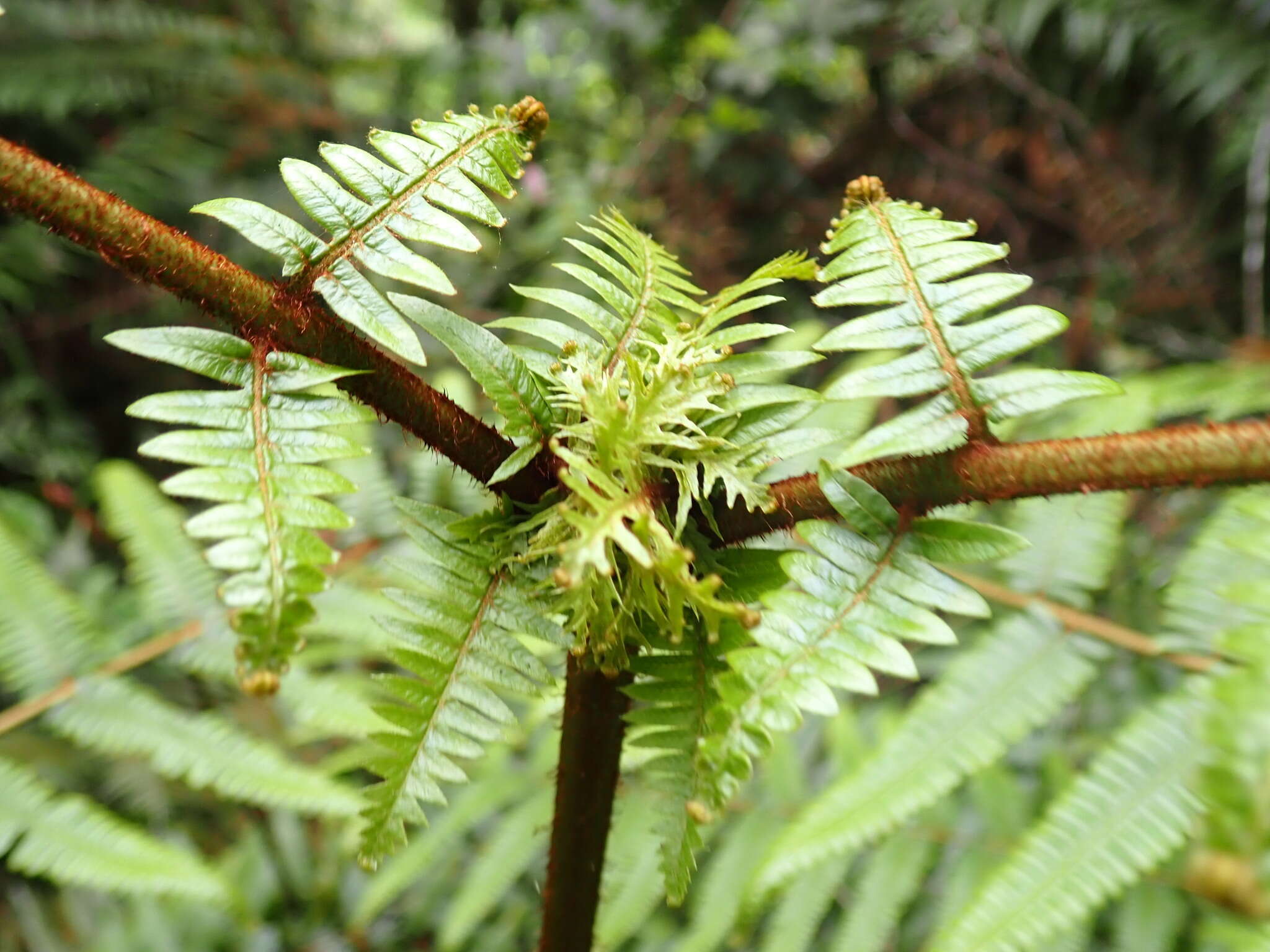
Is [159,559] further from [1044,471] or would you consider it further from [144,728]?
[1044,471]

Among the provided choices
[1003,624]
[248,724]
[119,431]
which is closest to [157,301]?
[119,431]

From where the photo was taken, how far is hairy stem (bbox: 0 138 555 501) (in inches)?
21.4

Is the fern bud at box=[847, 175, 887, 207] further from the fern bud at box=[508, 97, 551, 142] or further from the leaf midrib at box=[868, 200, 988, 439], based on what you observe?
the fern bud at box=[508, 97, 551, 142]

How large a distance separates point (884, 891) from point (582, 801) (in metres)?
0.97

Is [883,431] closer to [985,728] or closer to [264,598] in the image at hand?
[264,598]

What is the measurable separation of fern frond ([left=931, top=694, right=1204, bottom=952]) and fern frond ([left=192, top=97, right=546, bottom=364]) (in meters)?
0.85

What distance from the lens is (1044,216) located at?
3.27m

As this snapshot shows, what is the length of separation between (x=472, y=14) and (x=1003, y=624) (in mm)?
3898

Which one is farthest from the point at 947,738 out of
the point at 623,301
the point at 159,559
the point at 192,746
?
the point at 159,559

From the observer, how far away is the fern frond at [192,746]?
139cm

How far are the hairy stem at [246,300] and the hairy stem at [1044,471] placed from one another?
18cm

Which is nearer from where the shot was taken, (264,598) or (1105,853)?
(264,598)

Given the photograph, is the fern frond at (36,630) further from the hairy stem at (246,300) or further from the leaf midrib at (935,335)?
the leaf midrib at (935,335)

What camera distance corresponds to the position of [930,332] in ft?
2.21
